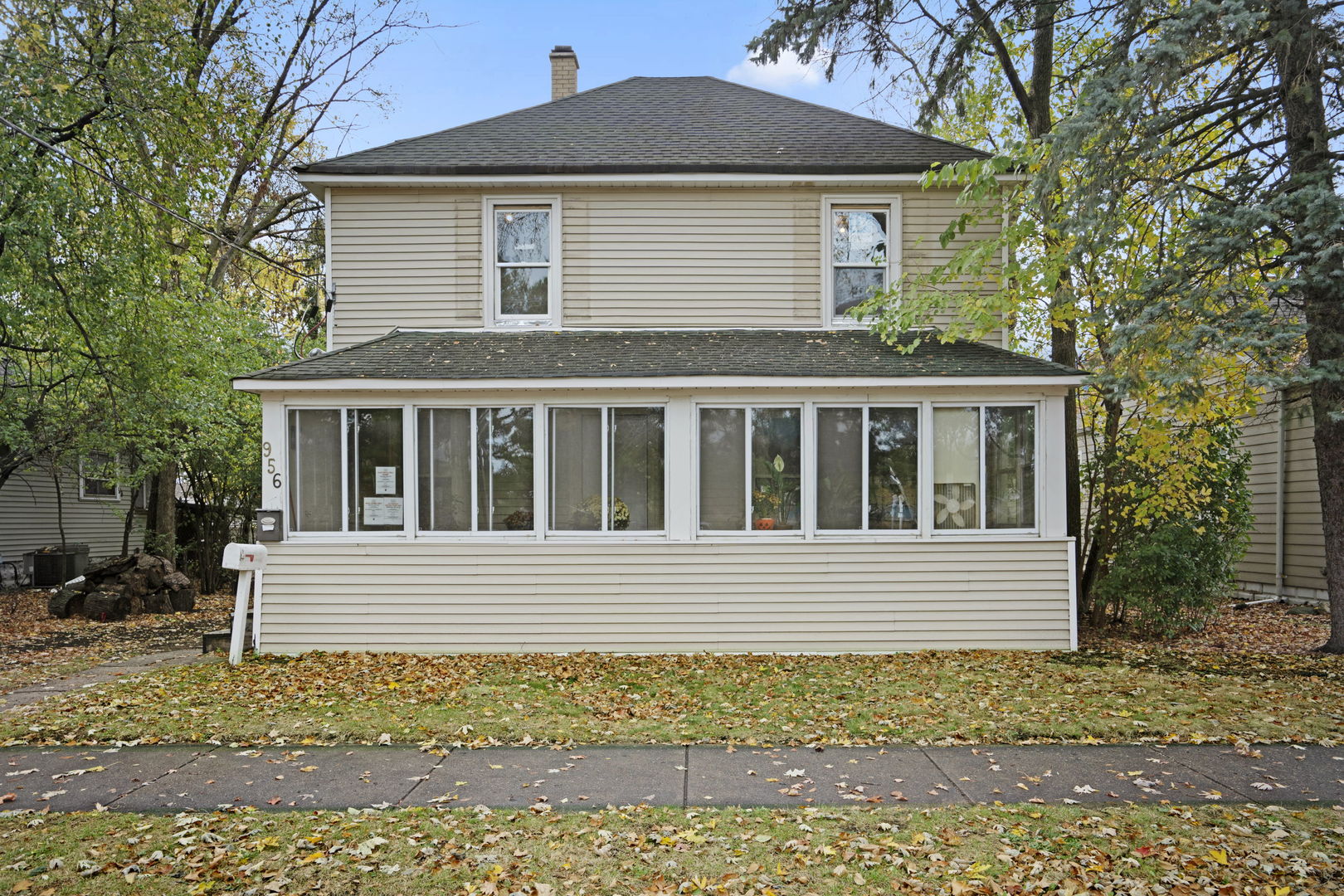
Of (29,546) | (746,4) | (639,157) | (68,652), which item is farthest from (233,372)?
(746,4)

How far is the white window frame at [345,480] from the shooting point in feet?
31.4

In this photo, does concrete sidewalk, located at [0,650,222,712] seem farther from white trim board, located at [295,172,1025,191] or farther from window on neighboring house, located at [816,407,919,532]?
window on neighboring house, located at [816,407,919,532]

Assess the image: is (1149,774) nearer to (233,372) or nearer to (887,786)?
(887,786)

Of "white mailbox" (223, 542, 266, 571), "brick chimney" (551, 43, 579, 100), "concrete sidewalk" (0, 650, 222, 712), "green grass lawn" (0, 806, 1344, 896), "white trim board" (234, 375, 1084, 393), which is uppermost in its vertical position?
"brick chimney" (551, 43, 579, 100)

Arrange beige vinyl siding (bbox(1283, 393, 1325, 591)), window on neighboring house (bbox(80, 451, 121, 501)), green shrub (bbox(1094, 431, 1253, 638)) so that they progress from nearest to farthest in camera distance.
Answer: green shrub (bbox(1094, 431, 1253, 638)) → beige vinyl siding (bbox(1283, 393, 1325, 591)) → window on neighboring house (bbox(80, 451, 121, 501))

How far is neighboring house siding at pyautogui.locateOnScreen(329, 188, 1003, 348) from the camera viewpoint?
11.0 metres

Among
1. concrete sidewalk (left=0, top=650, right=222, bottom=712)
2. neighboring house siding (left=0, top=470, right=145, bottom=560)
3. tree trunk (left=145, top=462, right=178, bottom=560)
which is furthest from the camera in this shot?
neighboring house siding (left=0, top=470, right=145, bottom=560)

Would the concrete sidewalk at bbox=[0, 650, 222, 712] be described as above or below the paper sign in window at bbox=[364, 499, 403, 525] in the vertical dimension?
below

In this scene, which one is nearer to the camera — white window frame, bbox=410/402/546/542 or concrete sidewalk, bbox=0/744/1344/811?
concrete sidewalk, bbox=0/744/1344/811

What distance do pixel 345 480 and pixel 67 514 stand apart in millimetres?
14884

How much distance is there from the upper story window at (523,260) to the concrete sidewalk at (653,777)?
6363 mm

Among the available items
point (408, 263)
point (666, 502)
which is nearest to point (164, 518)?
point (408, 263)

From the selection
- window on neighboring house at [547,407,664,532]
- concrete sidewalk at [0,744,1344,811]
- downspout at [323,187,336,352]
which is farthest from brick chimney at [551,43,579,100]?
concrete sidewalk at [0,744,1344,811]

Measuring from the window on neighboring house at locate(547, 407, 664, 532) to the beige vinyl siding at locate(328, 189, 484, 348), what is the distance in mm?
2466
